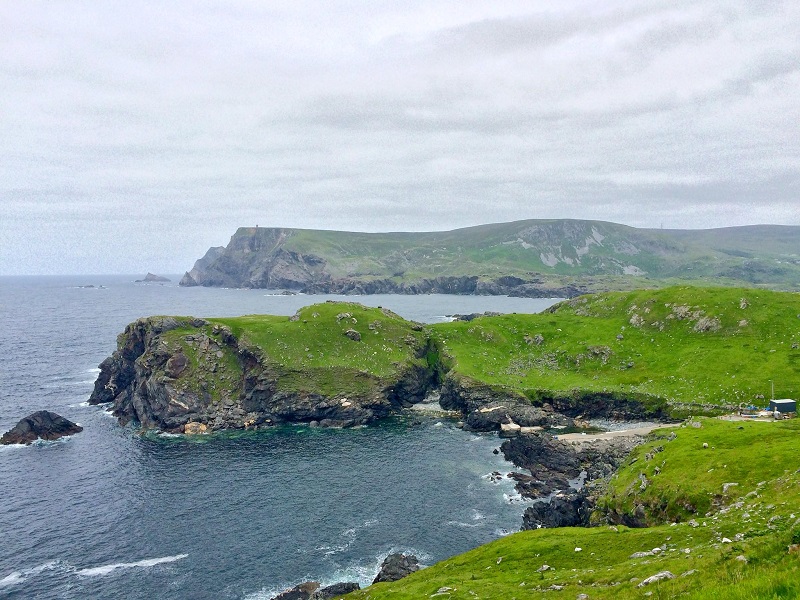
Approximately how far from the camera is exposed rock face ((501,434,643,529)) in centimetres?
7688

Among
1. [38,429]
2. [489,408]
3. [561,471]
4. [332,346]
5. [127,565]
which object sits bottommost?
[127,565]

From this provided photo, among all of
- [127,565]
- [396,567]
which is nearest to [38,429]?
[127,565]

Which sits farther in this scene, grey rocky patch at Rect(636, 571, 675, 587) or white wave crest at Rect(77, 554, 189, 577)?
white wave crest at Rect(77, 554, 189, 577)

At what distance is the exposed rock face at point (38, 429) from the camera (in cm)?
11862

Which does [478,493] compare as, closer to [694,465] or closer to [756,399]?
[694,465]

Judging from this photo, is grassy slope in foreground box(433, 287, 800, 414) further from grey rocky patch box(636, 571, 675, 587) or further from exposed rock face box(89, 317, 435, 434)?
grey rocky patch box(636, 571, 675, 587)

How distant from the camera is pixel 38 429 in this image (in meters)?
121

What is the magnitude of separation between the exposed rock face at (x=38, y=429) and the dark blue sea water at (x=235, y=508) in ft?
11.0

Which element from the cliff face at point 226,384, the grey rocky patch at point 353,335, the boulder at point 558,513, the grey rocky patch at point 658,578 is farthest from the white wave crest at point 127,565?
the grey rocky patch at point 353,335

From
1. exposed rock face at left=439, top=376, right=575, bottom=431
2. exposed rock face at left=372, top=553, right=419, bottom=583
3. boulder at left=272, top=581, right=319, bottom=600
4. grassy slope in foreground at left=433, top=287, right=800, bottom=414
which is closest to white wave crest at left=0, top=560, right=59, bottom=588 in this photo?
boulder at left=272, top=581, right=319, bottom=600

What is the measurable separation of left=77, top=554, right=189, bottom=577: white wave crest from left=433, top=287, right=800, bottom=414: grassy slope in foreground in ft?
297

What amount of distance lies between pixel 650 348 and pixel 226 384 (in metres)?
122

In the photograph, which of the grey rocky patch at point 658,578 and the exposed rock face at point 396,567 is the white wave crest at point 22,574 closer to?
the exposed rock face at point 396,567

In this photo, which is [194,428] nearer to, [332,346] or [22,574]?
[332,346]
